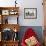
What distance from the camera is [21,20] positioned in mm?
5977

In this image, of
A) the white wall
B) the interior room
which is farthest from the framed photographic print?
the white wall

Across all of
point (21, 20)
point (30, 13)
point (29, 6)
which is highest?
point (29, 6)

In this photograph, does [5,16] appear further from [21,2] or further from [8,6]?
[21,2]

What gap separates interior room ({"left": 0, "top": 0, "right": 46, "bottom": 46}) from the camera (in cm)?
581

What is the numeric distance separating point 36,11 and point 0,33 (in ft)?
5.23

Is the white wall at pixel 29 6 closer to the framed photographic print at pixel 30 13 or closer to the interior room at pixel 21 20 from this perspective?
the interior room at pixel 21 20

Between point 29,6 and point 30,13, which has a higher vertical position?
point 29,6

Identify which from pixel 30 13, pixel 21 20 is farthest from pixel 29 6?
pixel 21 20

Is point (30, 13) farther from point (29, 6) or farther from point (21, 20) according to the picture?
point (21, 20)

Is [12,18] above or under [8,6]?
under

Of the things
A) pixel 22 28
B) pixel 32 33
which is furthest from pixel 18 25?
pixel 32 33

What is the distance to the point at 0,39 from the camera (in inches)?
224

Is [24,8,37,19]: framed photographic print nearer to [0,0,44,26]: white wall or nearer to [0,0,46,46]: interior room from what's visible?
[0,0,46,46]: interior room

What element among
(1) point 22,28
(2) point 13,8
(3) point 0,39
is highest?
(2) point 13,8
